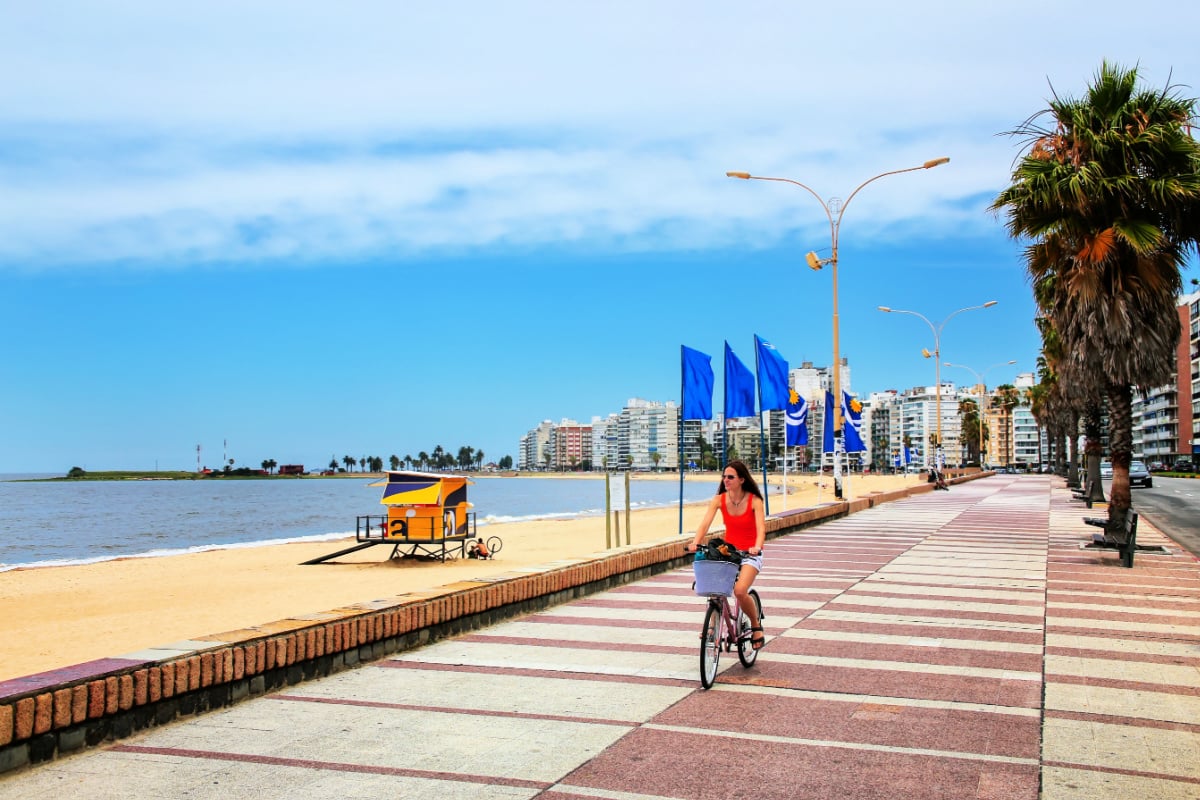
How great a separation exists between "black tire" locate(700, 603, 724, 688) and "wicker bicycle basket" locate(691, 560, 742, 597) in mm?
117

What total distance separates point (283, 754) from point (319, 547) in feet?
97.5

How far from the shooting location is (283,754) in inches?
202

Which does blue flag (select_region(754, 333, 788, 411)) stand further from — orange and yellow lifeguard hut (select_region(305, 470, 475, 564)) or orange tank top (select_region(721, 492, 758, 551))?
orange tank top (select_region(721, 492, 758, 551))

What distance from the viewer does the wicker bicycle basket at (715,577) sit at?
6.74 meters

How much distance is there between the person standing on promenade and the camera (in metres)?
7.16

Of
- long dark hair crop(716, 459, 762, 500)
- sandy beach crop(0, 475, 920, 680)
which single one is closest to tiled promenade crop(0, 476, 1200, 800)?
long dark hair crop(716, 459, 762, 500)

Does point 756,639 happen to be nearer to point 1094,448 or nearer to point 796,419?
point 796,419

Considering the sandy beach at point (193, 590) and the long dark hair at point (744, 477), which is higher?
the long dark hair at point (744, 477)

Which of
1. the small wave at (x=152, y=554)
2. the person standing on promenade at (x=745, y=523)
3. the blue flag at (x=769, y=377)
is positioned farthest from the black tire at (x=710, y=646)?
the small wave at (x=152, y=554)

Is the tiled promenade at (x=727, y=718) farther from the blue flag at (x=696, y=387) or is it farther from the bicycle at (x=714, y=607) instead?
the blue flag at (x=696, y=387)

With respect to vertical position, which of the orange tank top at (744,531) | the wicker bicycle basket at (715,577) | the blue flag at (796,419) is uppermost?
the blue flag at (796,419)

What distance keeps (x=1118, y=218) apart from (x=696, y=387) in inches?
277

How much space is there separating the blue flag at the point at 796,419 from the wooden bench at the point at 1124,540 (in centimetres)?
869

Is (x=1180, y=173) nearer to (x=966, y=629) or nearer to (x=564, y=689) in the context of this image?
(x=966, y=629)
